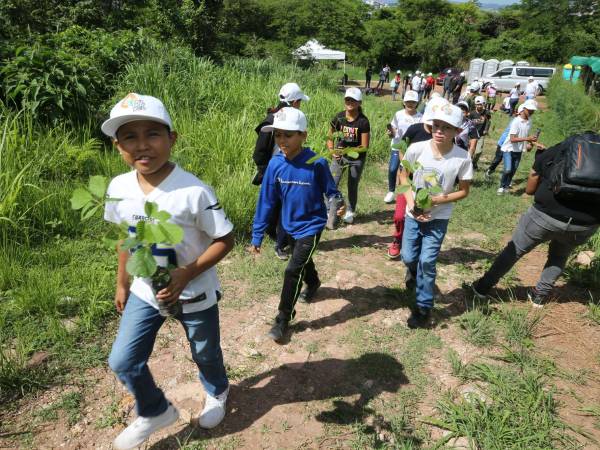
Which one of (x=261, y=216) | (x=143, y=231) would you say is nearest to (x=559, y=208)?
(x=261, y=216)

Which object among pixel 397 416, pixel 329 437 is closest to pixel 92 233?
pixel 329 437

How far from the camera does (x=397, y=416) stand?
2.31 metres

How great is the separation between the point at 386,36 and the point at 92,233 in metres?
37.6

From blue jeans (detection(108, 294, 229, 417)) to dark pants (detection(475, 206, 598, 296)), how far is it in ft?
8.45

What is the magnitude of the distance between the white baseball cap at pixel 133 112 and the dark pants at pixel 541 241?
9.55 ft

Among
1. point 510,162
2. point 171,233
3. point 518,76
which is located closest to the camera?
point 171,233

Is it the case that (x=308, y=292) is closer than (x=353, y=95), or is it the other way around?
(x=308, y=292)

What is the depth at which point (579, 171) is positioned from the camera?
2666mm

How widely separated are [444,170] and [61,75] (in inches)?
211

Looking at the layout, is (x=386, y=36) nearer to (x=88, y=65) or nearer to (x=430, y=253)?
(x=88, y=65)

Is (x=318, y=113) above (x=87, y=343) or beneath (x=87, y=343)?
above

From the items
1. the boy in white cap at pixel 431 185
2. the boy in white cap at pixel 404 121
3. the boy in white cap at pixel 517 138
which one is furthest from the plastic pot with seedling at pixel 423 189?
the boy in white cap at pixel 517 138

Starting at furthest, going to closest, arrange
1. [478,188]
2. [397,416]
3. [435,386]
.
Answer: [478,188] < [435,386] < [397,416]

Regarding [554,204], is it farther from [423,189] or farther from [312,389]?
[312,389]
